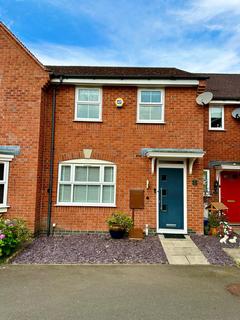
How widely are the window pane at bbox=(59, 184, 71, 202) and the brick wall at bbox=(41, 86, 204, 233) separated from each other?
24cm

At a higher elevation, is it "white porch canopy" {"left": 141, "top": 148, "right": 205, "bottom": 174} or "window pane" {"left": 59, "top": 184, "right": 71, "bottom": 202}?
"white porch canopy" {"left": 141, "top": 148, "right": 205, "bottom": 174}

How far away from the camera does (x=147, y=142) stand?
932 cm

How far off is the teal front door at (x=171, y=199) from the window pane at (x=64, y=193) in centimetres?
338

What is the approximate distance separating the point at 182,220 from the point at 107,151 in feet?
12.3

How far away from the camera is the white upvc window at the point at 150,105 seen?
9.49 metres

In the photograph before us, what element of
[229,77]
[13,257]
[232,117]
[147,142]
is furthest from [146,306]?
[229,77]

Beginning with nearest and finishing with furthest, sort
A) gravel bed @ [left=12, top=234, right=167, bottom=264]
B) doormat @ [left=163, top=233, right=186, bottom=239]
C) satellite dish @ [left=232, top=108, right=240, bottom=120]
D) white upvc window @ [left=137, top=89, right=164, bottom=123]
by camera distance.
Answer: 1. gravel bed @ [left=12, top=234, right=167, bottom=264]
2. doormat @ [left=163, top=233, right=186, bottom=239]
3. white upvc window @ [left=137, top=89, right=164, bottom=123]
4. satellite dish @ [left=232, top=108, right=240, bottom=120]

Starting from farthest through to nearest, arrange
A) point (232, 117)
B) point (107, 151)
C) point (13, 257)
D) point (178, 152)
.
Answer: point (232, 117)
point (107, 151)
point (178, 152)
point (13, 257)

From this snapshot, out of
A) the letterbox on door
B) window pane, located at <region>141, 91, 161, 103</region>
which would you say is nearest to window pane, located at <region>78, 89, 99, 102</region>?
window pane, located at <region>141, 91, 161, 103</region>

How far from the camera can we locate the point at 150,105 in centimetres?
952

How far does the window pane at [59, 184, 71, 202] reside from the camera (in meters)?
9.23

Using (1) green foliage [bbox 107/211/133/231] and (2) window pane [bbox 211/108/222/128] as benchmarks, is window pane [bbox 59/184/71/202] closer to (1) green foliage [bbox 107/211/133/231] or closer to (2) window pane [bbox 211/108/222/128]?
(1) green foliage [bbox 107/211/133/231]

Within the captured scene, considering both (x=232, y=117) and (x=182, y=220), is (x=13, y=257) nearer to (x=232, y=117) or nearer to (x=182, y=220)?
(x=182, y=220)

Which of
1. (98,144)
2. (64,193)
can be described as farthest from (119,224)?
(98,144)
